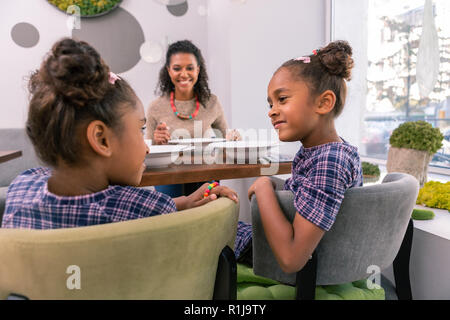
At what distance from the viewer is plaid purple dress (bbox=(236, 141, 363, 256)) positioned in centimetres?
75

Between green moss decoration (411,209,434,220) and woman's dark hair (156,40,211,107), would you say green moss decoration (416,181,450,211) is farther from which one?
woman's dark hair (156,40,211,107)

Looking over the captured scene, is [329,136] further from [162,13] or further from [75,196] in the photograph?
[162,13]

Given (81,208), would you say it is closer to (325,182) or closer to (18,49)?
(325,182)

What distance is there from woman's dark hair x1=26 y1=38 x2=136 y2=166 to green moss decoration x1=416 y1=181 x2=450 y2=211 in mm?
1309

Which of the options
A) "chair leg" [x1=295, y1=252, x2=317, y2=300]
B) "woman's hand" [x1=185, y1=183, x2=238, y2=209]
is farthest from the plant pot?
"woman's hand" [x1=185, y1=183, x2=238, y2=209]

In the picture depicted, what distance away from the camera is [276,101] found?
1.00m

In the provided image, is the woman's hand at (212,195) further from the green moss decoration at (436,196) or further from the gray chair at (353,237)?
the green moss decoration at (436,196)

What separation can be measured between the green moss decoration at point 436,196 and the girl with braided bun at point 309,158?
0.65 metres

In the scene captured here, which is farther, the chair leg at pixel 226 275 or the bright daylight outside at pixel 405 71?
the bright daylight outside at pixel 405 71

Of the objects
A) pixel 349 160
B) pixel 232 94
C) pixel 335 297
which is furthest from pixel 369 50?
pixel 335 297

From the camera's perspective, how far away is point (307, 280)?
2.61ft

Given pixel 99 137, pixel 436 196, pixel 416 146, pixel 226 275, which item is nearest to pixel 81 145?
pixel 99 137

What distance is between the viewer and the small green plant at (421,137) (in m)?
1.60

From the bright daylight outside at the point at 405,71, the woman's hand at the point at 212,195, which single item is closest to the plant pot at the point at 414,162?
the bright daylight outside at the point at 405,71
